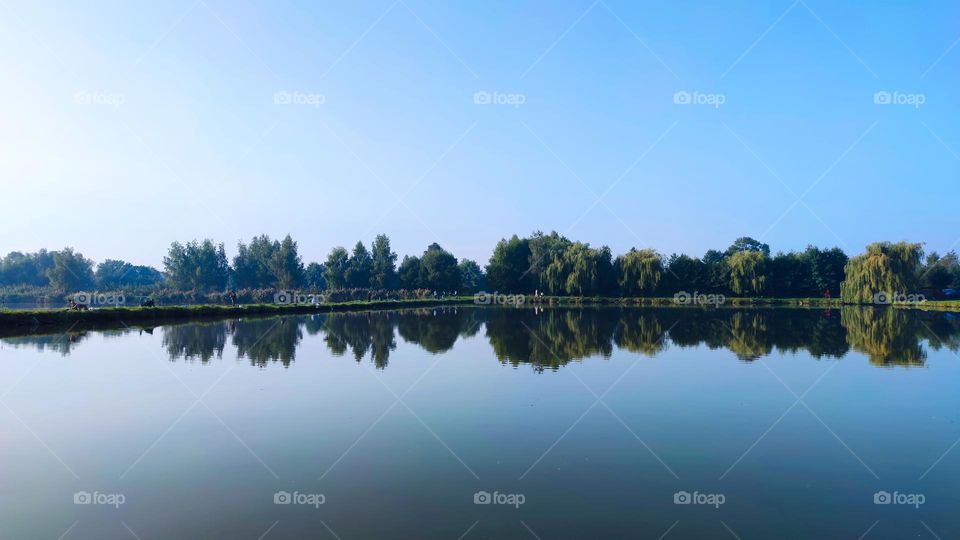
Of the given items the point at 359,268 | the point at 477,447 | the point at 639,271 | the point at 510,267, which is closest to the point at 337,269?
the point at 359,268

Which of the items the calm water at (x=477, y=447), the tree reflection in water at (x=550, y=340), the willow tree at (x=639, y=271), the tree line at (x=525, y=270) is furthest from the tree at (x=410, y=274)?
the calm water at (x=477, y=447)

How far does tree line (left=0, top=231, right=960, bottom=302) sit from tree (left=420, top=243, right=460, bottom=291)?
0.12 metres

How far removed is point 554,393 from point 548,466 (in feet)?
13.1

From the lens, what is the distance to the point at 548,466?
6.61m

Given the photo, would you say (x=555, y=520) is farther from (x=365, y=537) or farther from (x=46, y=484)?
(x=46, y=484)

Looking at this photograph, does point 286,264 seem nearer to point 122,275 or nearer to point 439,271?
point 439,271

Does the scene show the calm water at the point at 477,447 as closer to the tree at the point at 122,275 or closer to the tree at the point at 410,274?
the tree at the point at 410,274

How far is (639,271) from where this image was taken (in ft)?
207

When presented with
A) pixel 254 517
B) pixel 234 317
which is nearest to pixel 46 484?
pixel 254 517

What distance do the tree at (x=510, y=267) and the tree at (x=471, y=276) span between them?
1381 cm

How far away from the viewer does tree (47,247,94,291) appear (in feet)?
249

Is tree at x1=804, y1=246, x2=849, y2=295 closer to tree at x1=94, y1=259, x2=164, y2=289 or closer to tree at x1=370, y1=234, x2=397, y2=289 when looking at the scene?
tree at x1=370, y1=234, x2=397, y2=289

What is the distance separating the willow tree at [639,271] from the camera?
62781mm

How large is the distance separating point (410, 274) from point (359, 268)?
6.51 metres
